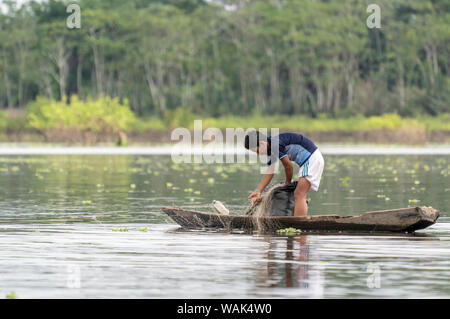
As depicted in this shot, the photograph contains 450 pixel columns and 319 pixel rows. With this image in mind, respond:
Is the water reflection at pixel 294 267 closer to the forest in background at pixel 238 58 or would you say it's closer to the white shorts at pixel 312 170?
the white shorts at pixel 312 170

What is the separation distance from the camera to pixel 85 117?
74250 mm

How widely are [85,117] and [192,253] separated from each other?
60.8 meters

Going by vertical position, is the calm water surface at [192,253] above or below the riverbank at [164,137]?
below

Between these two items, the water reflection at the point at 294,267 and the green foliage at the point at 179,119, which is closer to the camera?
the water reflection at the point at 294,267

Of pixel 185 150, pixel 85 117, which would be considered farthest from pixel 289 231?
pixel 85 117

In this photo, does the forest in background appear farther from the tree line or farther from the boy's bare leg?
the boy's bare leg

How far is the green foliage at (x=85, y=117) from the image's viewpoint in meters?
74.0

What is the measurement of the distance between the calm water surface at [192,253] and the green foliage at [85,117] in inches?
1848

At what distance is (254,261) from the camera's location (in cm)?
1345

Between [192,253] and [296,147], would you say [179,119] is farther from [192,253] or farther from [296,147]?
[192,253]

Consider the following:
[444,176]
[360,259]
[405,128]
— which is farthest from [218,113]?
[360,259]

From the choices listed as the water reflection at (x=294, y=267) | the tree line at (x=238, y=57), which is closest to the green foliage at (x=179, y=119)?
the tree line at (x=238, y=57)

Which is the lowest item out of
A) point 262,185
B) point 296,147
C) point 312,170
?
point 262,185
